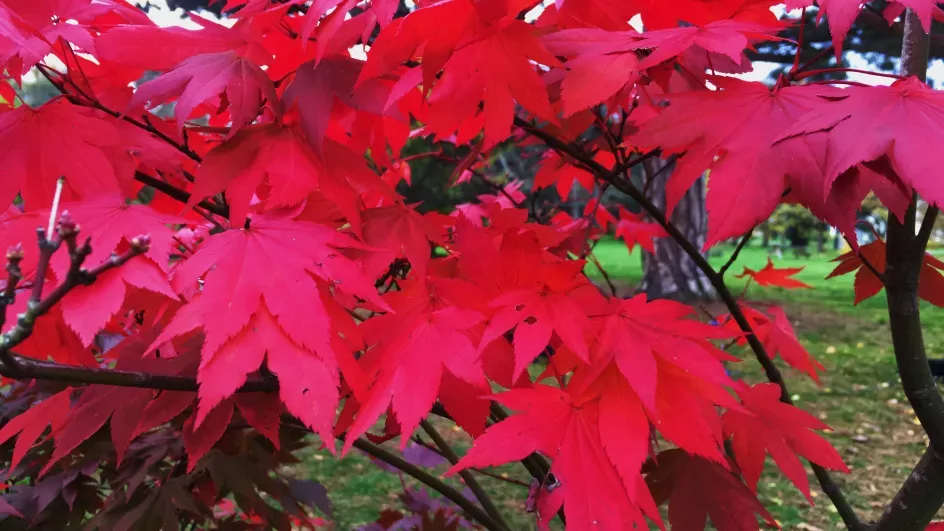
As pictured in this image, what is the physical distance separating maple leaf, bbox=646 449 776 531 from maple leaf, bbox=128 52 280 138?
65cm

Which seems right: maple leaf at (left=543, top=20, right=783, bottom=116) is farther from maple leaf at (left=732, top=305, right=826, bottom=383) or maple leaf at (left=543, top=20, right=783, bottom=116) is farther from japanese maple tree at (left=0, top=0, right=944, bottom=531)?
maple leaf at (left=732, top=305, right=826, bottom=383)

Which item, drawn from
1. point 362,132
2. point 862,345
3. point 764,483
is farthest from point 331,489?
point 862,345

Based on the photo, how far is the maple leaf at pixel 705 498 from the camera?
72 cm

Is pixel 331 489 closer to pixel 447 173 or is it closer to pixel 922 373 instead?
pixel 922 373

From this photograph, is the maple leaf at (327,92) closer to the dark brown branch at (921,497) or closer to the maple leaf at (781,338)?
the dark brown branch at (921,497)

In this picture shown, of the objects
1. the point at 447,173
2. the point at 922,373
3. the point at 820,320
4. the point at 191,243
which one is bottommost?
the point at 820,320

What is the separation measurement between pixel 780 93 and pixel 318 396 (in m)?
0.56

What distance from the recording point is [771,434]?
0.78 metres

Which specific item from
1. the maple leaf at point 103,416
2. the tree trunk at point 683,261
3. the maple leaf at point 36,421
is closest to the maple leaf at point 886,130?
the maple leaf at point 103,416

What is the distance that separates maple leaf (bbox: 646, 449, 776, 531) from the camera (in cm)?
72

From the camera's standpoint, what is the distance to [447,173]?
555 cm

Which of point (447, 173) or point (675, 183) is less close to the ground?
point (675, 183)

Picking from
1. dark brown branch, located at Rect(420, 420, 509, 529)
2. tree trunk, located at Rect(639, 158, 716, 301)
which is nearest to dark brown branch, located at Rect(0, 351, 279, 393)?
dark brown branch, located at Rect(420, 420, 509, 529)

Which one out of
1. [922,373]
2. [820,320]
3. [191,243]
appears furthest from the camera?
[820,320]
